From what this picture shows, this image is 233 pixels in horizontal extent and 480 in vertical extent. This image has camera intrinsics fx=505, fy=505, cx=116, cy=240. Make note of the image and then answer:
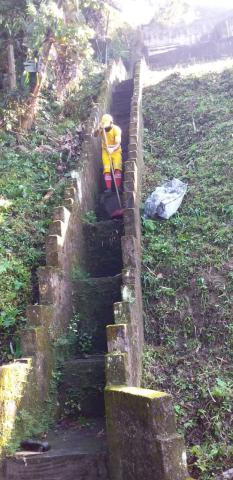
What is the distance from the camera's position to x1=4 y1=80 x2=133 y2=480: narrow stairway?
4.52 meters

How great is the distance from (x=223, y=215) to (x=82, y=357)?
3.47 meters

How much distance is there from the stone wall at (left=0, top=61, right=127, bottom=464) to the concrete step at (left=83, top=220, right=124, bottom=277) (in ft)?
0.52

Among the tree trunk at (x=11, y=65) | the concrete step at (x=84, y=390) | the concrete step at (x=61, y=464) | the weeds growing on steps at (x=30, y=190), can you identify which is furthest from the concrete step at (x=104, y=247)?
the tree trunk at (x=11, y=65)

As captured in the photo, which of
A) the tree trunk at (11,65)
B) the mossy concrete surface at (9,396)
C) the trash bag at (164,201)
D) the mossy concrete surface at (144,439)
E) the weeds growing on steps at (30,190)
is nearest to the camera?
the mossy concrete surface at (144,439)

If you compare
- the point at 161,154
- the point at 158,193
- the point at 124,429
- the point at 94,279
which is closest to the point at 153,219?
the point at 158,193

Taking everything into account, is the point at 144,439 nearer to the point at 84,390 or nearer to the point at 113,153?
the point at 84,390

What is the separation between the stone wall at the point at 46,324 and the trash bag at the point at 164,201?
3.26ft

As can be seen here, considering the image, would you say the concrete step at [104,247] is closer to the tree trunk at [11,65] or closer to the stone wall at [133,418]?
the stone wall at [133,418]

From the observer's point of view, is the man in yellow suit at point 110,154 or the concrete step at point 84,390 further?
the man in yellow suit at point 110,154

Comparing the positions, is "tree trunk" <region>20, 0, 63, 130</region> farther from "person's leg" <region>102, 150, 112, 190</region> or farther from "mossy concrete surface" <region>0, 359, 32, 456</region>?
"mossy concrete surface" <region>0, 359, 32, 456</region>

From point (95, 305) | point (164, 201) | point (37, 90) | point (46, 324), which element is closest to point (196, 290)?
point (95, 305)

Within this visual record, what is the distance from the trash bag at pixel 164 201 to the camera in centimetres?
818

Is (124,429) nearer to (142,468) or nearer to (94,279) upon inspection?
(142,468)

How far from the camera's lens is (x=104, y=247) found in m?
7.52
